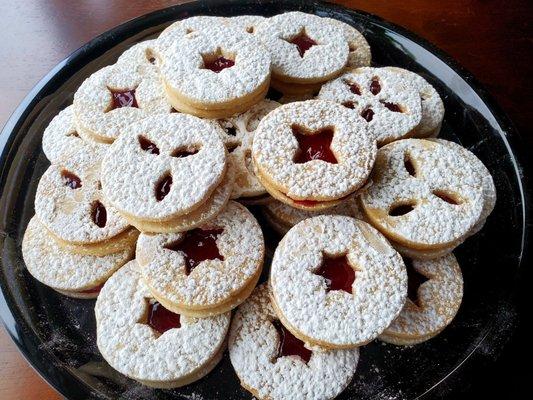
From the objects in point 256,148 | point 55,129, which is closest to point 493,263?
point 256,148

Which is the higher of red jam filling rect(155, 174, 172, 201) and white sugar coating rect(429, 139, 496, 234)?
red jam filling rect(155, 174, 172, 201)

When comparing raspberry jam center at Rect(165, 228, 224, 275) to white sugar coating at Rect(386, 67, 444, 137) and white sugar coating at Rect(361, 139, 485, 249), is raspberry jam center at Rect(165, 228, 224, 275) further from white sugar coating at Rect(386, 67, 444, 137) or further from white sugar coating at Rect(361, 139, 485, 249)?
white sugar coating at Rect(386, 67, 444, 137)

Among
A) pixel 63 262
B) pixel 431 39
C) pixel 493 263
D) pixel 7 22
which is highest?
pixel 7 22

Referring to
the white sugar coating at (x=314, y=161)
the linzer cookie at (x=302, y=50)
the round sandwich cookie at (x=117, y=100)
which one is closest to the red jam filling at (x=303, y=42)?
the linzer cookie at (x=302, y=50)

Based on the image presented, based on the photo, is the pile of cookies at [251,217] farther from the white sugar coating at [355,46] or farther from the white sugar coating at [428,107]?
the white sugar coating at [355,46]

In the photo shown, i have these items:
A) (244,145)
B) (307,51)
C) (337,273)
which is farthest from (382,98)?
(337,273)

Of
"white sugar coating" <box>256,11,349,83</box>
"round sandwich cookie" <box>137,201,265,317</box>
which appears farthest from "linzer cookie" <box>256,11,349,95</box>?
"round sandwich cookie" <box>137,201,265,317</box>

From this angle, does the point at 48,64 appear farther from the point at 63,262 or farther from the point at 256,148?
the point at 256,148

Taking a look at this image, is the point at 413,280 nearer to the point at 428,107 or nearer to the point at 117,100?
the point at 428,107
